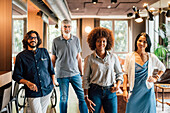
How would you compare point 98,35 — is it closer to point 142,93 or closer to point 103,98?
point 103,98

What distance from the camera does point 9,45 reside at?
9.41 ft

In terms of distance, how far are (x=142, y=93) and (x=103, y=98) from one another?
711mm

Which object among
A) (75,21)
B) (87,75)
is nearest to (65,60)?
(87,75)

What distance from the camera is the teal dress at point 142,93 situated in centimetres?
245

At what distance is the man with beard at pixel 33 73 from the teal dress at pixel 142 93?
1164mm

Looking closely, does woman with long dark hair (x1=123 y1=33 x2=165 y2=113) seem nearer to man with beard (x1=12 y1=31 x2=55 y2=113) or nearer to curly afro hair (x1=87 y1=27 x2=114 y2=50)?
curly afro hair (x1=87 y1=27 x2=114 y2=50)

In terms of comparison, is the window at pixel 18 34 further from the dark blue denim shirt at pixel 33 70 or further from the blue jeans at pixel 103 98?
the blue jeans at pixel 103 98

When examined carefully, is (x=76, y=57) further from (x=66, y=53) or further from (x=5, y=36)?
(x=5, y=36)

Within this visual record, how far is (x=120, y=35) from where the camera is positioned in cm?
1138

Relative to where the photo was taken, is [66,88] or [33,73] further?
[66,88]

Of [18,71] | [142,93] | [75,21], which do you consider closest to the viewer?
[18,71]

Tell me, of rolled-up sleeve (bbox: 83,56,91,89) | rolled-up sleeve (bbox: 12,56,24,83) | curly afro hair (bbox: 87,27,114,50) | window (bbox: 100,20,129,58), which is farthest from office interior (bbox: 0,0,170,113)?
curly afro hair (bbox: 87,27,114,50)

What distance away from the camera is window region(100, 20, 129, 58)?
11.4 metres

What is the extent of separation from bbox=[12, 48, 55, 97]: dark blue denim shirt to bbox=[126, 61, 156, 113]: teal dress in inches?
46.3
